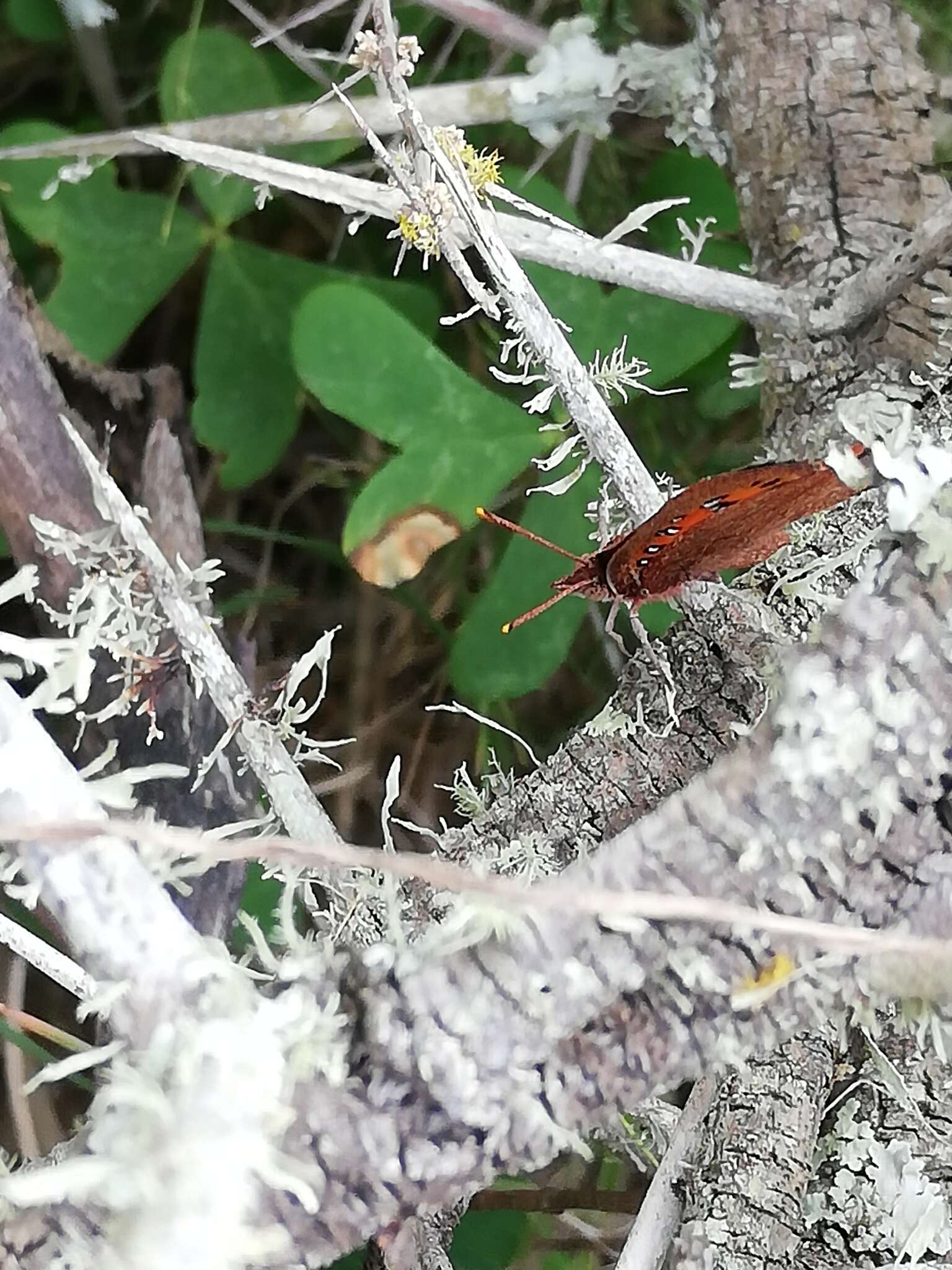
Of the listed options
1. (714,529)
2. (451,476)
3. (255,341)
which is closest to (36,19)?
(255,341)

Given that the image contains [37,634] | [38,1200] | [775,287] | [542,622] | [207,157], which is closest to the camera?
[38,1200]

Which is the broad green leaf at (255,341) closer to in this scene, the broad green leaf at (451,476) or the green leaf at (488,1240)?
the broad green leaf at (451,476)

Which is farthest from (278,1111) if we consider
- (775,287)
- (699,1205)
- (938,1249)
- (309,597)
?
(309,597)

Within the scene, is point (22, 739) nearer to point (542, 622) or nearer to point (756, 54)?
point (542, 622)

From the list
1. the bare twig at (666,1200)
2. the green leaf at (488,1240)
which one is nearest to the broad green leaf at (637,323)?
the bare twig at (666,1200)

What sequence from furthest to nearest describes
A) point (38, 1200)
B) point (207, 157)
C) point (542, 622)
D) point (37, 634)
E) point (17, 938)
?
point (37, 634) → point (542, 622) → point (207, 157) → point (17, 938) → point (38, 1200)

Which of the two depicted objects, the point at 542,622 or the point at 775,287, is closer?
the point at 775,287

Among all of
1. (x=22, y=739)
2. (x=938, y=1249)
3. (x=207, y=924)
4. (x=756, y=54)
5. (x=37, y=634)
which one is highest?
(x=756, y=54)
